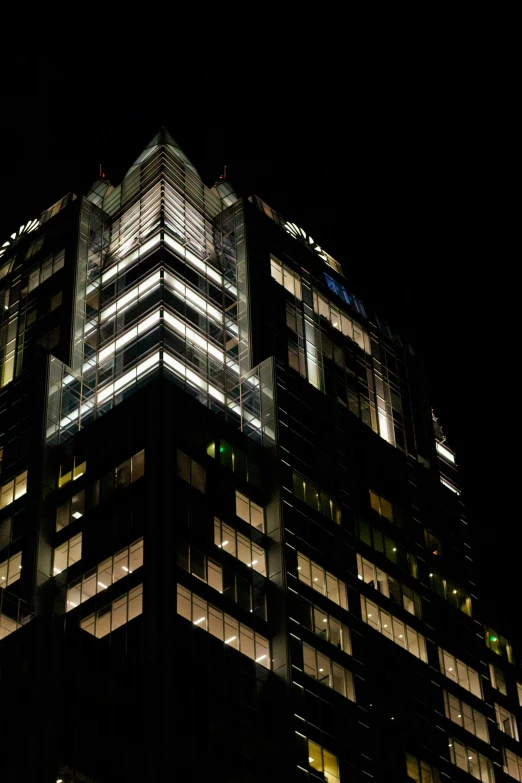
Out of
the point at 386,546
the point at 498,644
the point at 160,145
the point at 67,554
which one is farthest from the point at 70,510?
the point at 498,644

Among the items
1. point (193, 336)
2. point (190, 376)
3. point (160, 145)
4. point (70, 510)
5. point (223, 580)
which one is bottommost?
point (223, 580)

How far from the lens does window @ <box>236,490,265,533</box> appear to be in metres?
101

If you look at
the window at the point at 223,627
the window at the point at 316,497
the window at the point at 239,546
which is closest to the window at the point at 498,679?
the window at the point at 316,497

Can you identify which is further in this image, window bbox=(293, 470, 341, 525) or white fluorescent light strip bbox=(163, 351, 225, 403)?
white fluorescent light strip bbox=(163, 351, 225, 403)

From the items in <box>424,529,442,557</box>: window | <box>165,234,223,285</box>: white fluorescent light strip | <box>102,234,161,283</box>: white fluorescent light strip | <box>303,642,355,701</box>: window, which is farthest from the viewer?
<box>102,234,161,283</box>: white fluorescent light strip

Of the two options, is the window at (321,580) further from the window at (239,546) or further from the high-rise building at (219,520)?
the window at (239,546)

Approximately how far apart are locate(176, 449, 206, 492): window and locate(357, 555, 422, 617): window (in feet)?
52.2

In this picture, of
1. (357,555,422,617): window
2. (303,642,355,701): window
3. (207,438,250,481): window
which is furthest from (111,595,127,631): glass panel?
(357,555,422,617): window

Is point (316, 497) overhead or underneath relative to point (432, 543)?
underneath

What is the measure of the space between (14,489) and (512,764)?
4673 cm

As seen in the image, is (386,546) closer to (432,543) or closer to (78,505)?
(432,543)

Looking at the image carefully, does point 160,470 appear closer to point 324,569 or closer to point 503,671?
point 324,569

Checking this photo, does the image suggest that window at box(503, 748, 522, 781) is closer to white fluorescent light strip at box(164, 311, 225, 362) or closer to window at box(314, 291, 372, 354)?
window at box(314, 291, 372, 354)

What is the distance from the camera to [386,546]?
112125 millimetres
